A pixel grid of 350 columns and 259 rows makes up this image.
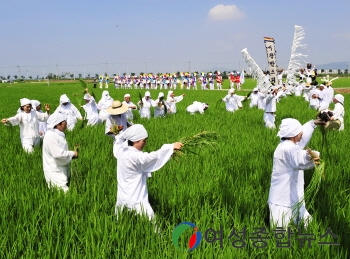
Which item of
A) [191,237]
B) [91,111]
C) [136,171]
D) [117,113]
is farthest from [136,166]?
[91,111]

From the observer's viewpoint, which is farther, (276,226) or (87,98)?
(87,98)

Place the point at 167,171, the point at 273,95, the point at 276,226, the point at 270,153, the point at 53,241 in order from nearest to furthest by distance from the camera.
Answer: the point at 53,241, the point at 276,226, the point at 167,171, the point at 270,153, the point at 273,95

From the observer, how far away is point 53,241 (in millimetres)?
2703

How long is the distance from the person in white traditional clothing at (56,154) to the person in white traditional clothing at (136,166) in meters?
1.07

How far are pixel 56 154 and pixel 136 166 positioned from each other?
130 centimetres

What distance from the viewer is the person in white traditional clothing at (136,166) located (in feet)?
9.49

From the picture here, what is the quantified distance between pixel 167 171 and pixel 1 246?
255 cm

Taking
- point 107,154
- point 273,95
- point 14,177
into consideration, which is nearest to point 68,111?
point 107,154

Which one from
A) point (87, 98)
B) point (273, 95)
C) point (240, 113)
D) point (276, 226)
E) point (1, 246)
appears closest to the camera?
point (1, 246)

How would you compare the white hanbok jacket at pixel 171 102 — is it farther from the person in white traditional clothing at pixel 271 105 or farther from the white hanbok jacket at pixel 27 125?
the white hanbok jacket at pixel 27 125

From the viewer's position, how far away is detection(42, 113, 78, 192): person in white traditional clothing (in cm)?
379

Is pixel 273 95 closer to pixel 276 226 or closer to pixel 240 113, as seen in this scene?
pixel 240 113

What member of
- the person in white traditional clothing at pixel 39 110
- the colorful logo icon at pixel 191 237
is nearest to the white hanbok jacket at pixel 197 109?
the person in white traditional clothing at pixel 39 110

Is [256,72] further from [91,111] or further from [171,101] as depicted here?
[91,111]
